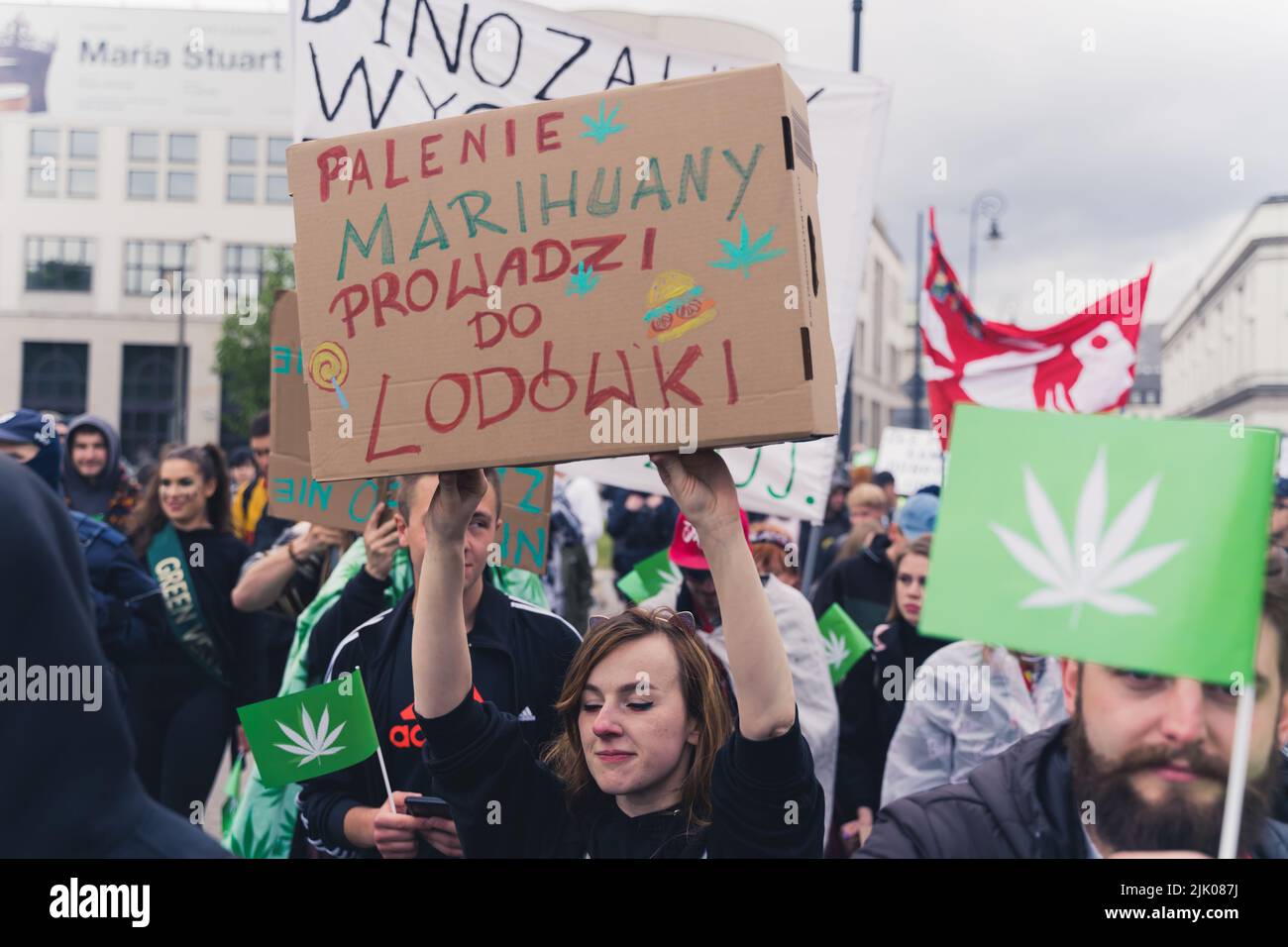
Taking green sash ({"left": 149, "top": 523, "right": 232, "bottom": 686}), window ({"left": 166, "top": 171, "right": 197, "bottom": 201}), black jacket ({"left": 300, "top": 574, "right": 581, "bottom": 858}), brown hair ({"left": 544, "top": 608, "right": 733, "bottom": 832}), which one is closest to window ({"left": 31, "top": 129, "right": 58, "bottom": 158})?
window ({"left": 166, "top": 171, "right": 197, "bottom": 201})

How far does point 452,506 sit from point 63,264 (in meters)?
52.4

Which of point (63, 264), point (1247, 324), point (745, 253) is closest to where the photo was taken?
point (745, 253)

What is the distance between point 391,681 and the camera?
315 centimetres

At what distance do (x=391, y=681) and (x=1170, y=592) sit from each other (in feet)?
6.20

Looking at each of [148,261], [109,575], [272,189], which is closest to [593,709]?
[109,575]

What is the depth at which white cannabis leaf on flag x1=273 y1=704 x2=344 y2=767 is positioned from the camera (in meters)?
3.03

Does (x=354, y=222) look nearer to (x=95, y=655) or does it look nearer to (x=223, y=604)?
(x=95, y=655)

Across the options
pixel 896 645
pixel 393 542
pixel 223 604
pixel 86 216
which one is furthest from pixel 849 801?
pixel 86 216

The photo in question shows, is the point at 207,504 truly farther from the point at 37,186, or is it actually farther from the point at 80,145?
the point at 37,186

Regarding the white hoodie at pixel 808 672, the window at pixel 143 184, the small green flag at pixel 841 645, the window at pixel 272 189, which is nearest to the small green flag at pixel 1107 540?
the white hoodie at pixel 808 672

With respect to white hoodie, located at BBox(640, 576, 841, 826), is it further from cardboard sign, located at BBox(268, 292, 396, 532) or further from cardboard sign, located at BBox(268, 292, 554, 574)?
cardboard sign, located at BBox(268, 292, 396, 532)

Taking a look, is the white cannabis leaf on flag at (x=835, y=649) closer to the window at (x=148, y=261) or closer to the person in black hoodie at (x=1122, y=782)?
the person in black hoodie at (x=1122, y=782)

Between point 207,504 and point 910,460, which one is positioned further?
point 910,460

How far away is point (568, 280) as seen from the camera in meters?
2.45
